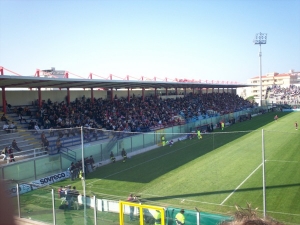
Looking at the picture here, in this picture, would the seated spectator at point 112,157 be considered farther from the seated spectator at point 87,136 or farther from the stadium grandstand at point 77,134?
the seated spectator at point 87,136

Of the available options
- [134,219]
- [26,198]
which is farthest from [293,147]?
[26,198]

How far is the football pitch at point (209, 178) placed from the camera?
13080mm

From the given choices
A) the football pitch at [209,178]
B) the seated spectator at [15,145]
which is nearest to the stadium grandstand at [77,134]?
the seated spectator at [15,145]

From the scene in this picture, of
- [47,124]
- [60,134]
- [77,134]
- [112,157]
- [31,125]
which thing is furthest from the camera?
[47,124]

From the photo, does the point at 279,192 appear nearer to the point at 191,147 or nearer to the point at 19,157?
the point at 191,147

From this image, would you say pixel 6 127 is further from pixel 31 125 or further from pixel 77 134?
pixel 77 134

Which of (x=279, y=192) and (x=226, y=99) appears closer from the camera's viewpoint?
(x=279, y=192)

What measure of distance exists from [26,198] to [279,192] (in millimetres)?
10984

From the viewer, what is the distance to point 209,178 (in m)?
17.0

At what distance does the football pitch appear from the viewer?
42.9 feet

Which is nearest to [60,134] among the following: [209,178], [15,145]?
[15,145]

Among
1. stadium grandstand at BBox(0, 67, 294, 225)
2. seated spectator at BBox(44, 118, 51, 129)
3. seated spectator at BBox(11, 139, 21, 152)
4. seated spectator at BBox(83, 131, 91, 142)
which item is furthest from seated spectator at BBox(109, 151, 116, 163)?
seated spectator at BBox(11, 139, 21, 152)

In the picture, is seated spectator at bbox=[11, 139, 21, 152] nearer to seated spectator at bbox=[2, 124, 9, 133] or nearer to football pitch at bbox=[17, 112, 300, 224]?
seated spectator at bbox=[2, 124, 9, 133]

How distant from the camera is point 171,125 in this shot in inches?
1184
